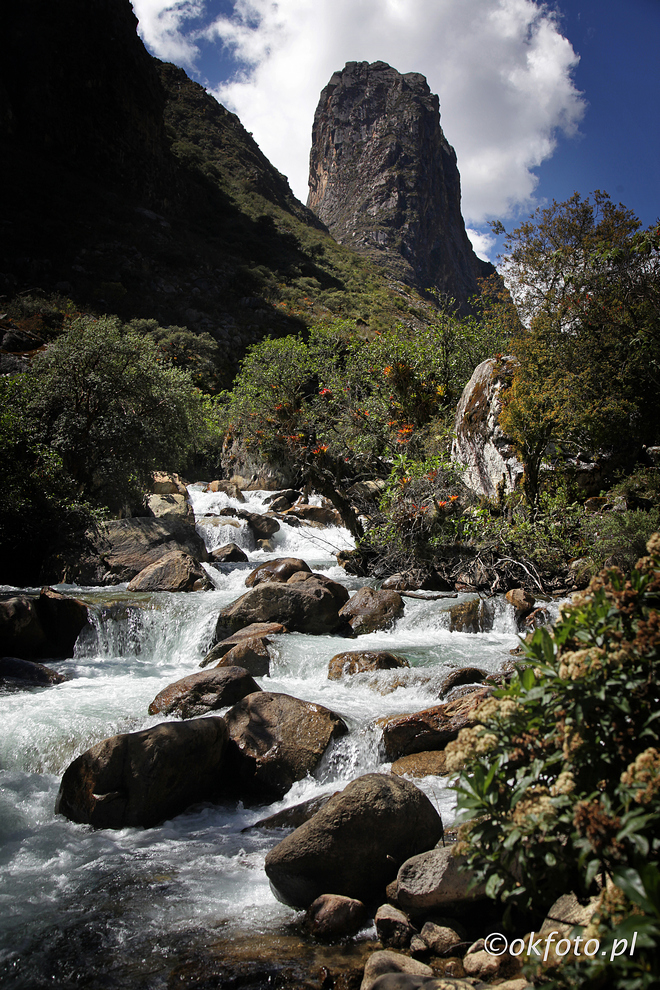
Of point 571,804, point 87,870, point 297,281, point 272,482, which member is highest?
point 297,281

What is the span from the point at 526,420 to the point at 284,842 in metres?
10.5

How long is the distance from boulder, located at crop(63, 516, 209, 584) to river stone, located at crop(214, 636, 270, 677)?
5.60 m

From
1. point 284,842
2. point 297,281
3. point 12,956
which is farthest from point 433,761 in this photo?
point 297,281

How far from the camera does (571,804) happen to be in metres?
1.93

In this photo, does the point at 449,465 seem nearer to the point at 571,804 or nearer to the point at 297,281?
the point at 571,804

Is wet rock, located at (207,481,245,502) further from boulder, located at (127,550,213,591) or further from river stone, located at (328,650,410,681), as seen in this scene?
river stone, located at (328,650,410,681)

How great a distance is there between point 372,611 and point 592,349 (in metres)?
7.67

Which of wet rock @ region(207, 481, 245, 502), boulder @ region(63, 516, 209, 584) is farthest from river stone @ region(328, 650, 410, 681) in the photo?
wet rock @ region(207, 481, 245, 502)

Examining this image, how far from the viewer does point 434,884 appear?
3.46 m

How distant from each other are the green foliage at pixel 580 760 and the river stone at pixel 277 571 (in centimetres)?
1019

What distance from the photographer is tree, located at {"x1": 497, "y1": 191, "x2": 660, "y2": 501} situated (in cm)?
1155

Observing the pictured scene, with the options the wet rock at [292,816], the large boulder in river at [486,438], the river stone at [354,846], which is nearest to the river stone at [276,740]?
the wet rock at [292,816]

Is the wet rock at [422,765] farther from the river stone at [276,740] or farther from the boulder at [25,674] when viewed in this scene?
the boulder at [25,674]

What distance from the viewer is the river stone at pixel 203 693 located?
6633 mm
